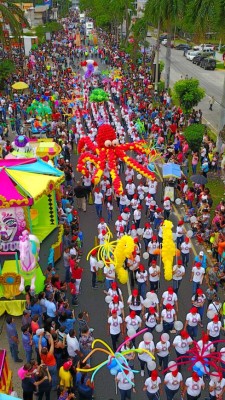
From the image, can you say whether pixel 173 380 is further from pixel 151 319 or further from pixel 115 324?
pixel 115 324

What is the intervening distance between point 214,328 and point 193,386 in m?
1.61

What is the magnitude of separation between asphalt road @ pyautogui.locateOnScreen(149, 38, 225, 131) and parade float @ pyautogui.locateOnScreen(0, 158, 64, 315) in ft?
52.0

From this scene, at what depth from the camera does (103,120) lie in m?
24.4

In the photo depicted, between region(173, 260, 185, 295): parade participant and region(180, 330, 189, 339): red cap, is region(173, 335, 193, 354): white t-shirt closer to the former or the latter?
region(180, 330, 189, 339): red cap

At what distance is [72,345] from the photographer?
862cm

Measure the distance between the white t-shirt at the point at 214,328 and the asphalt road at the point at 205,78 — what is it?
19.2 meters

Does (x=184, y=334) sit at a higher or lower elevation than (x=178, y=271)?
higher

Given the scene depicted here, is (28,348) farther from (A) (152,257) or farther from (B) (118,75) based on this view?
(B) (118,75)

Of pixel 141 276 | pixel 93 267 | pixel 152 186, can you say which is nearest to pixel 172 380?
pixel 141 276

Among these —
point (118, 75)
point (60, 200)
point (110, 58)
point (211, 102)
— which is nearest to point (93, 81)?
point (118, 75)

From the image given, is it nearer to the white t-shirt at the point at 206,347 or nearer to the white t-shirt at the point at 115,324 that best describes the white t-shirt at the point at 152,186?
the white t-shirt at the point at 115,324

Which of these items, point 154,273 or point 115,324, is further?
point 154,273

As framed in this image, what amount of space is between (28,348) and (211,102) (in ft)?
82.8

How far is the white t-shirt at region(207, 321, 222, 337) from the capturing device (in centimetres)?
898
